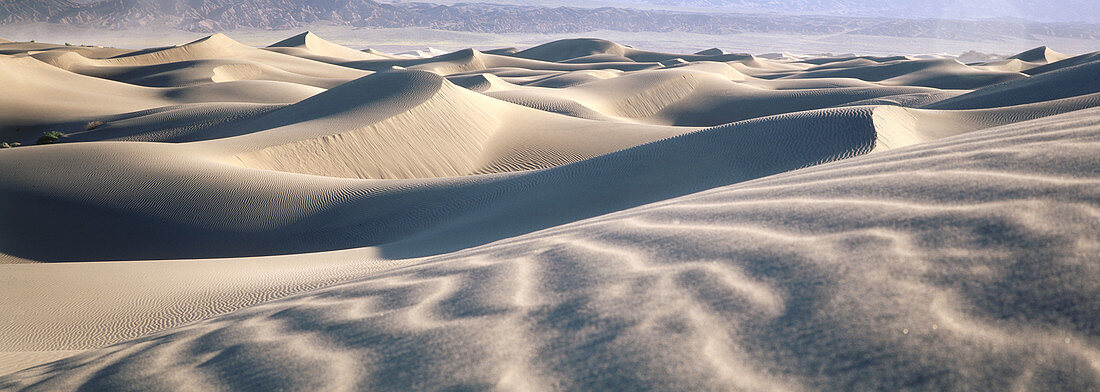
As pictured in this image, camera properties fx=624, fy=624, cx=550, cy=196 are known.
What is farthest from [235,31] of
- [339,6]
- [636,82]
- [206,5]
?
[636,82]

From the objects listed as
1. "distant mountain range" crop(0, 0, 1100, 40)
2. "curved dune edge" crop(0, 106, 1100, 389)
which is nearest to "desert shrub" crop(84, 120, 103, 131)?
"curved dune edge" crop(0, 106, 1100, 389)

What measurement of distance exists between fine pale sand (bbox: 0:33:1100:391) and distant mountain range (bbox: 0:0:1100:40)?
166777 millimetres

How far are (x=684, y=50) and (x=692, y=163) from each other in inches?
4873

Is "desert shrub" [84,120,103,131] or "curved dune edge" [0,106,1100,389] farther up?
"desert shrub" [84,120,103,131]

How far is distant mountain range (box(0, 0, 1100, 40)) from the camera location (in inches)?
5979

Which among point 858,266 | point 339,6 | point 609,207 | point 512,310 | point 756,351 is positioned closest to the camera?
point 756,351

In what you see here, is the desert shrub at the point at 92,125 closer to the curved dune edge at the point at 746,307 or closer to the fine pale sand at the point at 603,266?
the fine pale sand at the point at 603,266

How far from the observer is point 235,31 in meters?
151

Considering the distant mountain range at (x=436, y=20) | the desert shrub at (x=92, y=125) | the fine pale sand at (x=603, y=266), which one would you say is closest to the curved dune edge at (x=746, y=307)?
the fine pale sand at (x=603, y=266)

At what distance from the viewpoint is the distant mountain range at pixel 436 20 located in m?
152

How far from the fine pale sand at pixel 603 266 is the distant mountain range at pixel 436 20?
547ft

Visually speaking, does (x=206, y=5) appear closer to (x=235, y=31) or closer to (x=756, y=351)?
(x=235, y=31)

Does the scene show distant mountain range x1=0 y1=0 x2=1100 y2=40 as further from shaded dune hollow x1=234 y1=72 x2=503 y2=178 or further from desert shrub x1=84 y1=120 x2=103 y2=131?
shaded dune hollow x1=234 y1=72 x2=503 y2=178

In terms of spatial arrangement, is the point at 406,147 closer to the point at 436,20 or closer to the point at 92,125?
the point at 92,125
